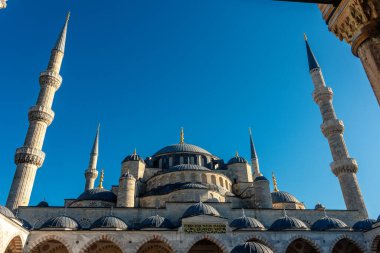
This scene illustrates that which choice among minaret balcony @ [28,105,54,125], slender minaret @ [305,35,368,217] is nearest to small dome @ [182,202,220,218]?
slender minaret @ [305,35,368,217]

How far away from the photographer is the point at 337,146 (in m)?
23.4

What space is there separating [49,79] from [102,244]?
13.4 meters

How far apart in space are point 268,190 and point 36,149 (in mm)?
15761

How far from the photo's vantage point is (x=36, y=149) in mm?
20641

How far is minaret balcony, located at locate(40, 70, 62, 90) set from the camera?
23484 mm

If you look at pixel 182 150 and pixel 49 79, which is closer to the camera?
pixel 49 79

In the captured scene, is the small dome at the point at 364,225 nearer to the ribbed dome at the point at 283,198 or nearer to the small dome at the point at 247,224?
the small dome at the point at 247,224

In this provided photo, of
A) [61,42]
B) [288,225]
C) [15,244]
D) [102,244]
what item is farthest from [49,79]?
[288,225]

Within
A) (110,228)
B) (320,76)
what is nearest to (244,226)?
(110,228)

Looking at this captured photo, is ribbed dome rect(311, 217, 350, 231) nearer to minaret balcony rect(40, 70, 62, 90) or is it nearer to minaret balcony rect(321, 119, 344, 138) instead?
minaret balcony rect(321, 119, 344, 138)

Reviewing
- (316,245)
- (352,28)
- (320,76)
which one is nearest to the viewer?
(352,28)

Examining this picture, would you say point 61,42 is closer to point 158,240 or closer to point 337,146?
point 158,240

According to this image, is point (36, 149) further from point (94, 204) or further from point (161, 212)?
point (161, 212)

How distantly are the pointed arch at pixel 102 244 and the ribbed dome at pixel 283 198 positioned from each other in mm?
12928
